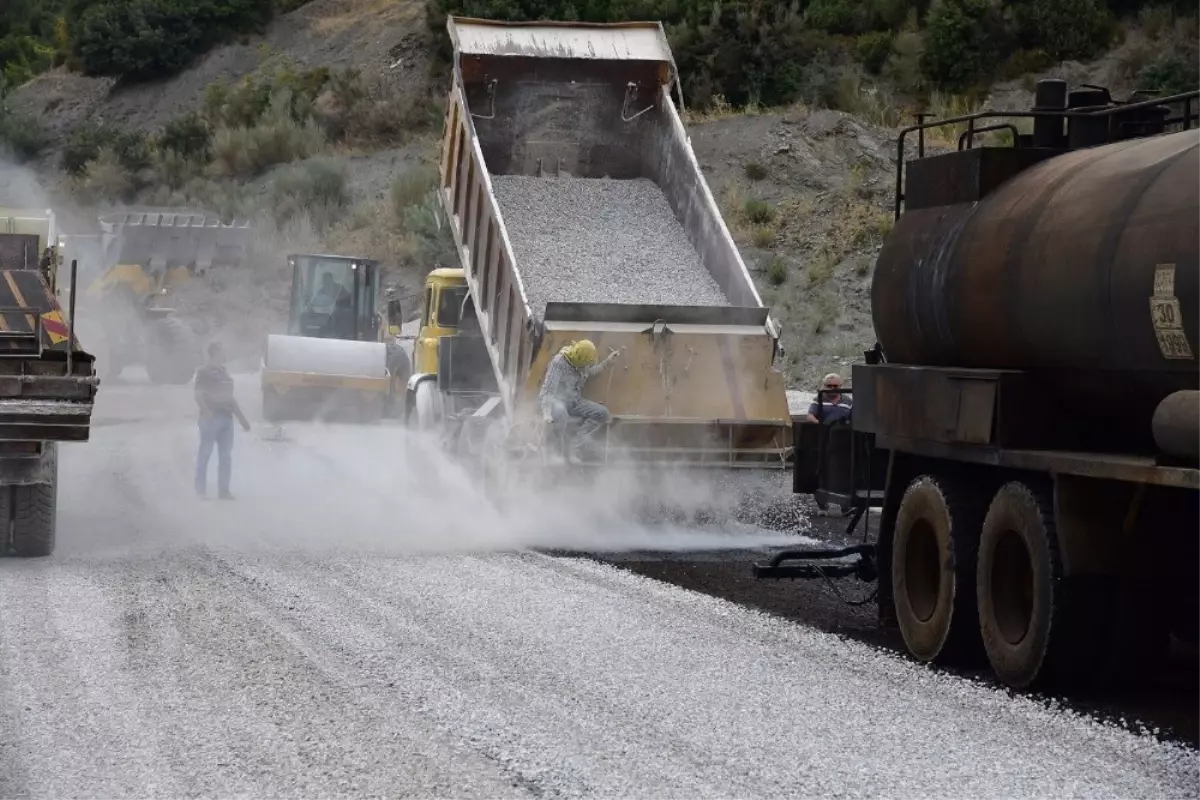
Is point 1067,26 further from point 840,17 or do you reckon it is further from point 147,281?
point 147,281

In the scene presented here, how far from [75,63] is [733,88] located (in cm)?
3088

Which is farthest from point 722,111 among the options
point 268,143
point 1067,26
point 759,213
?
point 268,143

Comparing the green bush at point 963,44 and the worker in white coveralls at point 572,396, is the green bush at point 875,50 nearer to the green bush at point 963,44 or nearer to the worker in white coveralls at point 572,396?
the green bush at point 963,44

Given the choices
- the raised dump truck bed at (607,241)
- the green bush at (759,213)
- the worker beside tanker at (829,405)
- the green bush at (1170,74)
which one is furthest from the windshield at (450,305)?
the green bush at (1170,74)

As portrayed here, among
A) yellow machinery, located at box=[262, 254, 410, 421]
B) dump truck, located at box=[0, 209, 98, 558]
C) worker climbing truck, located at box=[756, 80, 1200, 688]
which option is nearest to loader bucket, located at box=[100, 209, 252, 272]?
yellow machinery, located at box=[262, 254, 410, 421]

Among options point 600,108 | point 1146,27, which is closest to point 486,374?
point 600,108

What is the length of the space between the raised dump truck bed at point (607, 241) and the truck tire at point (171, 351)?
59.9 ft

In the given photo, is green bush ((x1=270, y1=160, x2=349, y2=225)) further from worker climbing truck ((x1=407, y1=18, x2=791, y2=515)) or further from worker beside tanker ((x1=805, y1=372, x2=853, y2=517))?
worker beside tanker ((x1=805, y1=372, x2=853, y2=517))

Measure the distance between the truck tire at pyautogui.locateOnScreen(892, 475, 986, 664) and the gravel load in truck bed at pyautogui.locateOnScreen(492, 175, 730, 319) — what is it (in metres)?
6.07

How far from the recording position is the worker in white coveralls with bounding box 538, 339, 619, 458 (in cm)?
1498

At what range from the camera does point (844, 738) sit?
7688mm

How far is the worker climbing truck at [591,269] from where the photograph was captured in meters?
15.5

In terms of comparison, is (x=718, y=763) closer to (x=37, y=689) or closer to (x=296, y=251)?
(x=37, y=689)

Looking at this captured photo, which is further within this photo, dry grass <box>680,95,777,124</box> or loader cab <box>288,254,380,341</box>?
dry grass <box>680,95,777,124</box>
